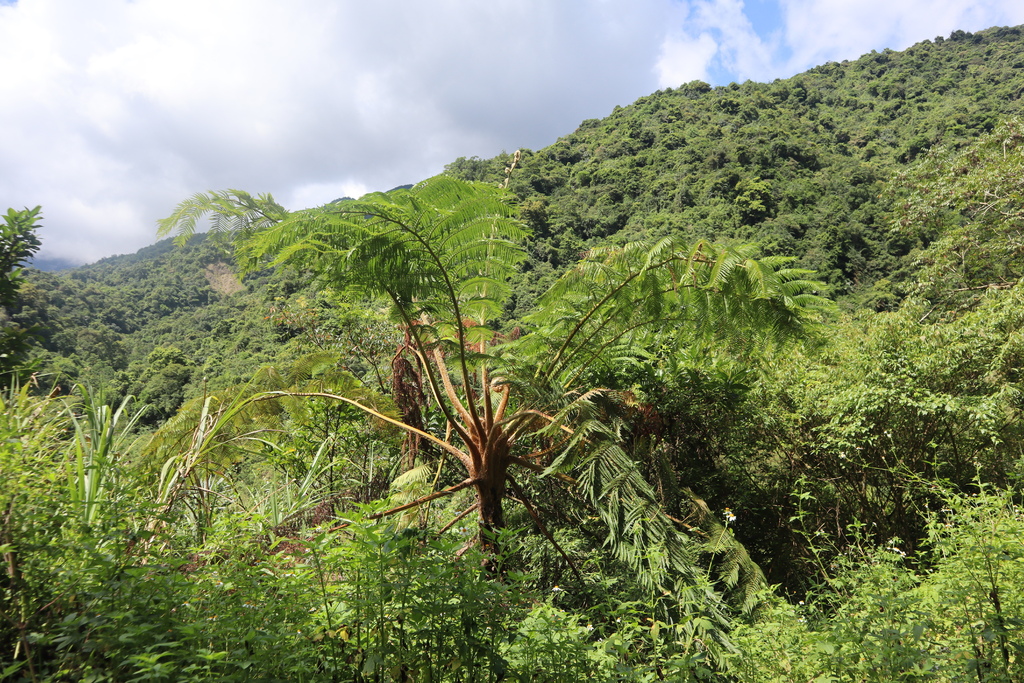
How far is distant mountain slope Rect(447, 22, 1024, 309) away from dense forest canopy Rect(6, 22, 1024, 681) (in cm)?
750

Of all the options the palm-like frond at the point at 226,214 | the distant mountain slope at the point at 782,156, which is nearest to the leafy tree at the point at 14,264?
the palm-like frond at the point at 226,214

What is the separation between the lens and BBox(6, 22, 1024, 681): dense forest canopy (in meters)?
1.25

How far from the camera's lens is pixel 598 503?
8.59ft

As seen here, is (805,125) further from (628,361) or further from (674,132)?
(628,361)

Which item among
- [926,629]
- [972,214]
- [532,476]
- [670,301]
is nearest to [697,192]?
[972,214]

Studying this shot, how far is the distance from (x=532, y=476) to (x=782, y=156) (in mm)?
31934

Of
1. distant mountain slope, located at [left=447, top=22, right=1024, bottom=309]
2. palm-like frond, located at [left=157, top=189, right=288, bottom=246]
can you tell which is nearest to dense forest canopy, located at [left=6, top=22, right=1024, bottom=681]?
palm-like frond, located at [left=157, top=189, right=288, bottom=246]

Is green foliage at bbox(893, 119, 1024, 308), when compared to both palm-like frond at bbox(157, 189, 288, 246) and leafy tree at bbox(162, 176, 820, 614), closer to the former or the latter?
leafy tree at bbox(162, 176, 820, 614)

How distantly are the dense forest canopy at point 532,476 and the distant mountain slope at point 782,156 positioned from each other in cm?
750

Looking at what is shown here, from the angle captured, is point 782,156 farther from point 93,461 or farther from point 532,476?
point 93,461

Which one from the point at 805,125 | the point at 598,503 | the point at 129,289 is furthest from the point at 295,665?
the point at 129,289

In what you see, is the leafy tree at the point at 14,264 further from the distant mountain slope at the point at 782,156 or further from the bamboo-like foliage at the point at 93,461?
the distant mountain slope at the point at 782,156

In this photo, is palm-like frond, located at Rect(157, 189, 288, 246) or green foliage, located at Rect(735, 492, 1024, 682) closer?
green foliage, located at Rect(735, 492, 1024, 682)

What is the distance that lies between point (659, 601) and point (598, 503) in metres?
0.52
